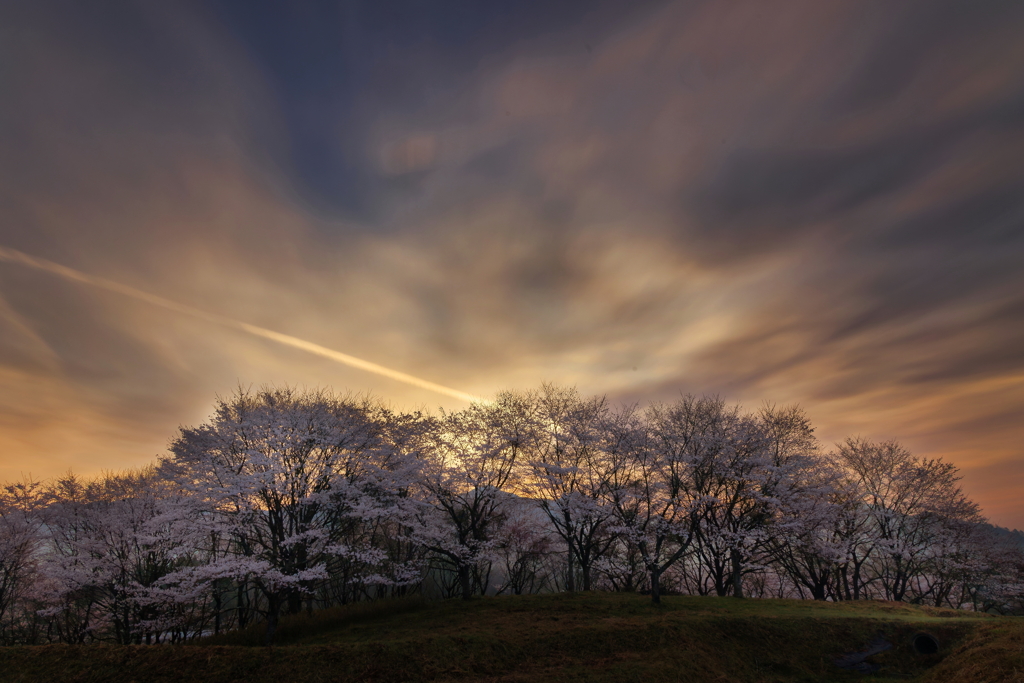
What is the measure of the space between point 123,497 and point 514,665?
35496 millimetres

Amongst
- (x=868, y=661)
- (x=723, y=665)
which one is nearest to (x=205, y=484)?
(x=723, y=665)

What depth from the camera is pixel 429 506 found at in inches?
1189

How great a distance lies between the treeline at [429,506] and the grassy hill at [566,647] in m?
3.15

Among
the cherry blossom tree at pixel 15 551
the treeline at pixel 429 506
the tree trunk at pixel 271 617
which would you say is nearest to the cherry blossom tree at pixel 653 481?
the treeline at pixel 429 506

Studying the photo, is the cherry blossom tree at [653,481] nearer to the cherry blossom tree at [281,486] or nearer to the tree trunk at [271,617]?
the cherry blossom tree at [281,486]

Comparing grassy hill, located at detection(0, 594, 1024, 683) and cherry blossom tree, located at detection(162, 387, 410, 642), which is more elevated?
cherry blossom tree, located at detection(162, 387, 410, 642)

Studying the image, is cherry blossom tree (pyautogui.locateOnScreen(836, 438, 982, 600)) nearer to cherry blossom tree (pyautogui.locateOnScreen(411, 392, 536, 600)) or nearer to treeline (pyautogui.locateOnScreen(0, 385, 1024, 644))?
treeline (pyautogui.locateOnScreen(0, 385, 1024, 644))

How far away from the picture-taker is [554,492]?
32.6 metres

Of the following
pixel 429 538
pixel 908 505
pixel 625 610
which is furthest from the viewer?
pixel 908 505

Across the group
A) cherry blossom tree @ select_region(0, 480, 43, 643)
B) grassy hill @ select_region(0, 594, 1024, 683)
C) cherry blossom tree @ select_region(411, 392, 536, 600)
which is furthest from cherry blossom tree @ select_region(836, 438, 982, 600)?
cherry blossom tree @ select_region(0, 480, 43, 643)

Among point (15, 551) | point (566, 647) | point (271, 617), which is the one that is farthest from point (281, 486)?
point (15, 551)

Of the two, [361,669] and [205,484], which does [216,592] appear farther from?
[361,669]

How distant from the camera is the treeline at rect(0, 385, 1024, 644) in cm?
2381

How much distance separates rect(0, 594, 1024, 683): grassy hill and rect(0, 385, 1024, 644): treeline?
3.15 m
